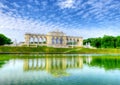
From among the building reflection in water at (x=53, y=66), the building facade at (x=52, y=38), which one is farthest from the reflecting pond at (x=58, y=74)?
the building facade at (x=52, y=38)

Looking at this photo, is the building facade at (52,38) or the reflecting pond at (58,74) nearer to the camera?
the reflecting pond at (58,74)

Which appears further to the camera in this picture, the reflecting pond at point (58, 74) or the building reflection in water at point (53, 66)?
the building reflection in water at point (53, 66)

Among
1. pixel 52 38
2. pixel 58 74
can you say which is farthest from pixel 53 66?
pixel 52 38

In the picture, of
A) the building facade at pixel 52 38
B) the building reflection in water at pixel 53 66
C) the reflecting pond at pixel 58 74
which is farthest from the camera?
the building facade at pixel 52 38

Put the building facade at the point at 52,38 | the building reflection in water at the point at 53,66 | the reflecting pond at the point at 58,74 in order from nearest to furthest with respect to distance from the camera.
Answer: the reflecting pond at the point at 58,74, the building reflection in water at the point at 53,66, the building facade at the point at 52,38

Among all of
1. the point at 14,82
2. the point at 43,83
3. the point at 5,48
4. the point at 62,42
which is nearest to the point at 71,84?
the point at 43,83

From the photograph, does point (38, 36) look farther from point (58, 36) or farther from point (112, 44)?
point (112, 44)

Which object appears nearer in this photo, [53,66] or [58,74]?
[58,74]

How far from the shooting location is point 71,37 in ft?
396

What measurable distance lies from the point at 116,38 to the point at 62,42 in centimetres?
2878

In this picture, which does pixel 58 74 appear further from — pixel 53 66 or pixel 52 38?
pixel 52 38

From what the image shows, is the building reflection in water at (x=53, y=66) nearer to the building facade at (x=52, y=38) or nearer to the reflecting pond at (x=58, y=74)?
the reflecting pond at (x=58, y=74)

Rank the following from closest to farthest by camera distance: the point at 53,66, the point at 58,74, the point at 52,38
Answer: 1. the point at 58,74
2. the point at 53,66
3. the point at 52,38

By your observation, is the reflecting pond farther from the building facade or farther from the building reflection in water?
the building facade
